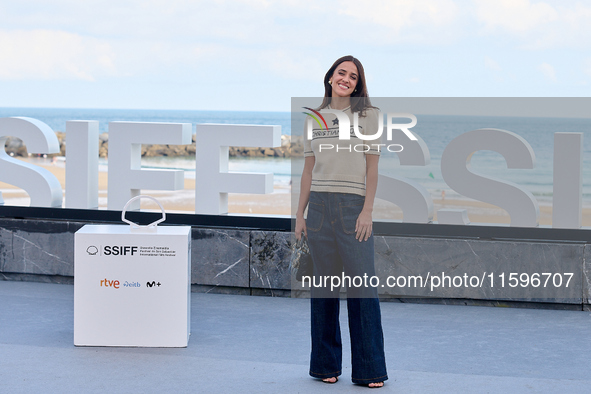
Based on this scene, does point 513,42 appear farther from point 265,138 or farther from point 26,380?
point 26,380

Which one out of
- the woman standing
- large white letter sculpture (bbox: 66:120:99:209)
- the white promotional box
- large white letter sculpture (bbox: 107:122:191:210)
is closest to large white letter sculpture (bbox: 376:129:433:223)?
large white letter sculpture (bbox: 107:122:191:210)

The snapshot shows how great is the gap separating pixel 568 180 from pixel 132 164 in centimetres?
392

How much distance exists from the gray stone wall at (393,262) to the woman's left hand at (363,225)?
217 cm

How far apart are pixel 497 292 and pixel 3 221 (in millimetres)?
4630

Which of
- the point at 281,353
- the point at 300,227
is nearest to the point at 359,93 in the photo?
the point at 300,227

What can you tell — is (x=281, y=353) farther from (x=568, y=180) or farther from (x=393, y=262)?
(x=568, y=180)

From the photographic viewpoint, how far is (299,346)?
16.1 ft

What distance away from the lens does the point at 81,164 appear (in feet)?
23.1

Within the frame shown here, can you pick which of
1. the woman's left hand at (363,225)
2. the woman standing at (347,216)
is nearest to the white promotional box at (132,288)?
the woman standing at (347,216)

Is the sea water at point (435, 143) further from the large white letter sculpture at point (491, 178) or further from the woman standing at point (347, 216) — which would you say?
the woman standing at point (347, 216)

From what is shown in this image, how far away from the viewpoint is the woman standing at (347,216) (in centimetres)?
381

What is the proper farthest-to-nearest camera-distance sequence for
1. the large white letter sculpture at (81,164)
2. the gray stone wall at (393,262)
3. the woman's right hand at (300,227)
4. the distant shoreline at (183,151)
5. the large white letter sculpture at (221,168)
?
the distant shoreline at (183,151) → the large white letter sculpture at (81,164) → the large white letter sculpture at (221,168) → the gray stone wall at (393,262) → the woman's right hand at (300,227)

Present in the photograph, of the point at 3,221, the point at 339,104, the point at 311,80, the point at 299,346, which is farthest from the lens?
the point at 311,80

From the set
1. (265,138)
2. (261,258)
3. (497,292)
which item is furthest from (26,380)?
(497,292)
